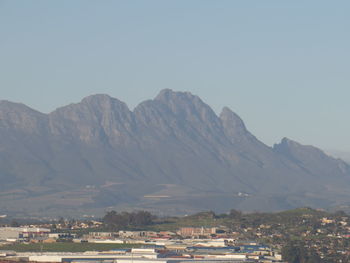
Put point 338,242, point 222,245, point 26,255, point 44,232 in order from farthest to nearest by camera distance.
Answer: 1. point 44,232
2. point 338,242
3. point 222,245
4. point 26,255

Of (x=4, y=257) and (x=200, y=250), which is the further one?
(x=200, y=250)

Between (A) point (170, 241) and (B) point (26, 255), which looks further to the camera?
(A) point (170, 241)

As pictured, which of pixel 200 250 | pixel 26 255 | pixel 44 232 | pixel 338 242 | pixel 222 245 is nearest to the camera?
pixel 26 255

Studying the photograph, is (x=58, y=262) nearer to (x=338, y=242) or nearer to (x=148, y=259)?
(x=148, y=259)

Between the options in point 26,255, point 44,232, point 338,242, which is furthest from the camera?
point 44,232

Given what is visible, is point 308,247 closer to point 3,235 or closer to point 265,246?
point 265,246

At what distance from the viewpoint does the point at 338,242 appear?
600 ft

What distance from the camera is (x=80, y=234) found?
19375 cm

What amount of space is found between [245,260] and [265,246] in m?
31.6

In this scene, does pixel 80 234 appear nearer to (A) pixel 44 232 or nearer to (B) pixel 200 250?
(A) pixel 44 232

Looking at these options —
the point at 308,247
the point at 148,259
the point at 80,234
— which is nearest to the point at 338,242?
the point at 308,247

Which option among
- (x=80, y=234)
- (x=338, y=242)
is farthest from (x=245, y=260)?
(x=80, y=234)

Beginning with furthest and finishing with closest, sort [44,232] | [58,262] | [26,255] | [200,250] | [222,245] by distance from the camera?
[44,232], [222,245], [200,250], [26,255], [58,262]

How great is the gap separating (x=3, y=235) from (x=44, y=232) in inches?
316
